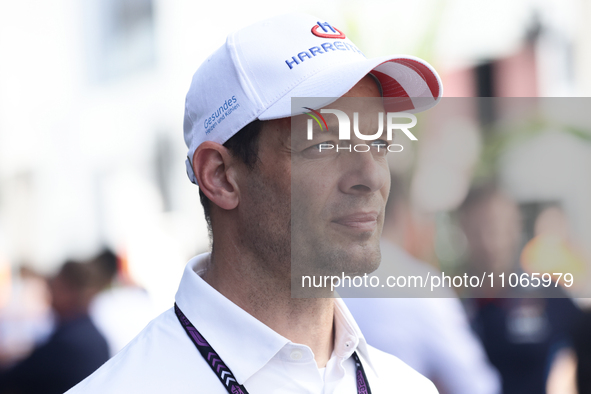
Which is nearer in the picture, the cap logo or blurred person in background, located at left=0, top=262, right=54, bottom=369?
the cap logo

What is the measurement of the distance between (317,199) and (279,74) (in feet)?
1.22

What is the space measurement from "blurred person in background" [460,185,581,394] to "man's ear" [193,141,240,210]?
6.91ft

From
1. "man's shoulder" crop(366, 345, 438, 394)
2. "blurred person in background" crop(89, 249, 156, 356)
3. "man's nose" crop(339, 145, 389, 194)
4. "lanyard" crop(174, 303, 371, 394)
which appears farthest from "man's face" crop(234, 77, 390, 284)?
"blurred person in background" crop(89, 249, 156, 356)

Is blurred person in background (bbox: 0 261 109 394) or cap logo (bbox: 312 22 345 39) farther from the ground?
cap logo (bbox: 312 22 345 39)

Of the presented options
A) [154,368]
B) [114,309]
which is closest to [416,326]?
[154,368]

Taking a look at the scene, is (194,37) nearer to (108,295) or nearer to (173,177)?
(173,177)

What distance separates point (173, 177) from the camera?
27.9 ft

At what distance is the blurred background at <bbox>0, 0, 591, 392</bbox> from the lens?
5.09 metres

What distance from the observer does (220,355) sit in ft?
4.81

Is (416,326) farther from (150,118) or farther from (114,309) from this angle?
(150,118)

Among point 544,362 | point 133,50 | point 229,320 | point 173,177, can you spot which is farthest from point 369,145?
point 133,50

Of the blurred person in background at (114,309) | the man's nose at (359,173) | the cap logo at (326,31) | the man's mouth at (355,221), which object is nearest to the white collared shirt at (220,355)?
the man's mouth at (355,221)

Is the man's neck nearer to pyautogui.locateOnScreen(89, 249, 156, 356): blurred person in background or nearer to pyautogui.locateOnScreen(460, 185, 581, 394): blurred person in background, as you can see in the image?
pyautogui.locateOnScreen(460, 185, 581, 394): blurred person in background

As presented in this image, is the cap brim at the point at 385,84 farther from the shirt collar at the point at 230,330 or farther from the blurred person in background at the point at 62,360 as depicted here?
the blurred person in background at the point at 62,360
